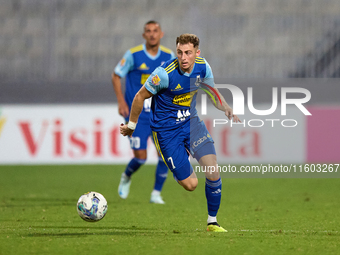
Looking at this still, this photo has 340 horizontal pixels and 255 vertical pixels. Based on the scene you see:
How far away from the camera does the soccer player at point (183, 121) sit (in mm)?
5441

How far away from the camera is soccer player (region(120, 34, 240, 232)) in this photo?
5.44 m

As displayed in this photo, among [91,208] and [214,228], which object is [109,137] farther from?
[214,228]

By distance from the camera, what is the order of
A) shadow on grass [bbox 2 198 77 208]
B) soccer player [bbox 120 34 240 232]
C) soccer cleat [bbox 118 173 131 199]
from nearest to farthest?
soccer player [bbox 120 34 240 232] → shadow on grass [bbox 2 198 77 208] → soccer cleat [bbox 118 173 131 199]

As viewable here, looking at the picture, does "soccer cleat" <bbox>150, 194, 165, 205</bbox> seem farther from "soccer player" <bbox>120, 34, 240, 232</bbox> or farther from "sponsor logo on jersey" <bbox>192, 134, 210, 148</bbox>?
"sponsor logo on jersey" <bbox>192, 134, 210, 148</bbox>

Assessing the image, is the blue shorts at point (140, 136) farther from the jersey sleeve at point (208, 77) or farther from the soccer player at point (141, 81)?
the jersey sleeve at point (208, 77)

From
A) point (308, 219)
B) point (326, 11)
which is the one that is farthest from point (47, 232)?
point (326, 11)

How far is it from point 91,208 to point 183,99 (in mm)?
1417

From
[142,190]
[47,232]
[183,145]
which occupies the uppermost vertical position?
[183,145]

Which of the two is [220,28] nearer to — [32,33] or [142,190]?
[32,33]

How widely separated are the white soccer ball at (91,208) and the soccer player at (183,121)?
797 mm

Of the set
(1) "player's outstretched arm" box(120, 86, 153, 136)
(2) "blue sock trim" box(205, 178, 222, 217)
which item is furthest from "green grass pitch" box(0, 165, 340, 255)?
(1) "player's outstretched arm" box(120, 86, 153, 136)

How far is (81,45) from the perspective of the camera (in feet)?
46.4

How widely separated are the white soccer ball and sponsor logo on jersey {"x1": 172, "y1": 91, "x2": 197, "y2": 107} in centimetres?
127

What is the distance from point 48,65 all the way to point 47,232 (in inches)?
341
